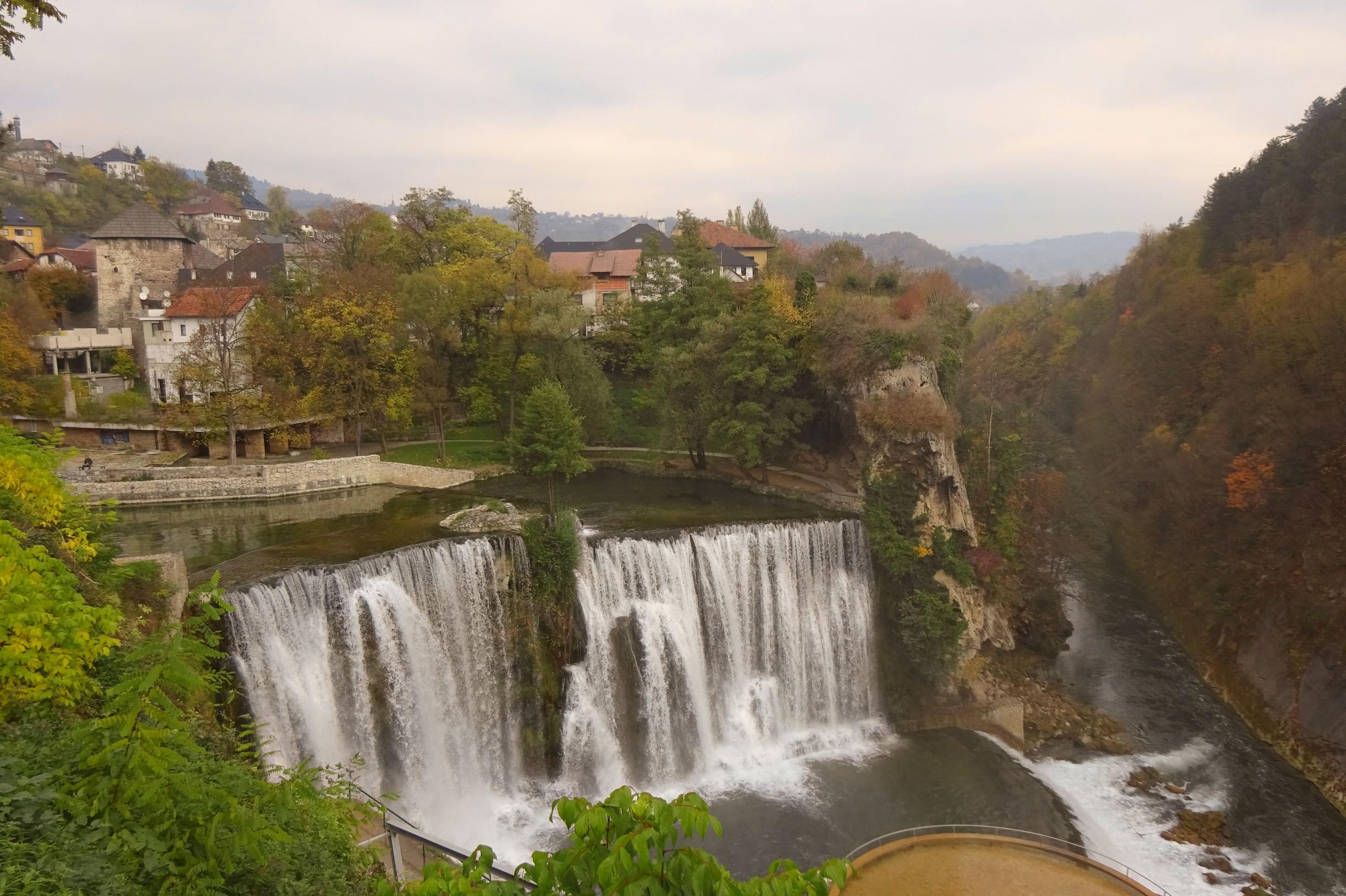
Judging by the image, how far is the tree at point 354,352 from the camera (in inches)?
1253

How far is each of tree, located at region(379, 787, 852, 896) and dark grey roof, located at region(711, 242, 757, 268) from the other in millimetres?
47586

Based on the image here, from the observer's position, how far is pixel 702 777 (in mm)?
20797

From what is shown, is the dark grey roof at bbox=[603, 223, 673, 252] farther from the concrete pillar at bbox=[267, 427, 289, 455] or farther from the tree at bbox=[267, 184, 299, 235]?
the tree at bbox=[267, 184, 299, 235]

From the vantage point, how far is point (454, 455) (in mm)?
34906

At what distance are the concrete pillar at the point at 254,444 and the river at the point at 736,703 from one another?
21.2ft

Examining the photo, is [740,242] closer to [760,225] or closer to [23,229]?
[760,225]

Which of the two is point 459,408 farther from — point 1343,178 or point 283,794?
point 1343,178

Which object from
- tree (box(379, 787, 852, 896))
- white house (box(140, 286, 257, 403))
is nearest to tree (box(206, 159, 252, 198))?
white house (box(140, 286, 257, 403))

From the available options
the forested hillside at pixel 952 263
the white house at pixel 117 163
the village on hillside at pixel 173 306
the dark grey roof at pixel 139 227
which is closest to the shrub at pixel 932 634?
the village on hillside at pixel 173 306

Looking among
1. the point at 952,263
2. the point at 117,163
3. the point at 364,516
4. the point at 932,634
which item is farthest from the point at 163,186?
the point at 952,263

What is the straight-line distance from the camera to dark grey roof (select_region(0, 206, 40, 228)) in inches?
2429

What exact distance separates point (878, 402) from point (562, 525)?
503 inches

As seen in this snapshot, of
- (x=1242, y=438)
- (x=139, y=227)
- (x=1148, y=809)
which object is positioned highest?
(x=139, y=227)

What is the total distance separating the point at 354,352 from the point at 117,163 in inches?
3598
